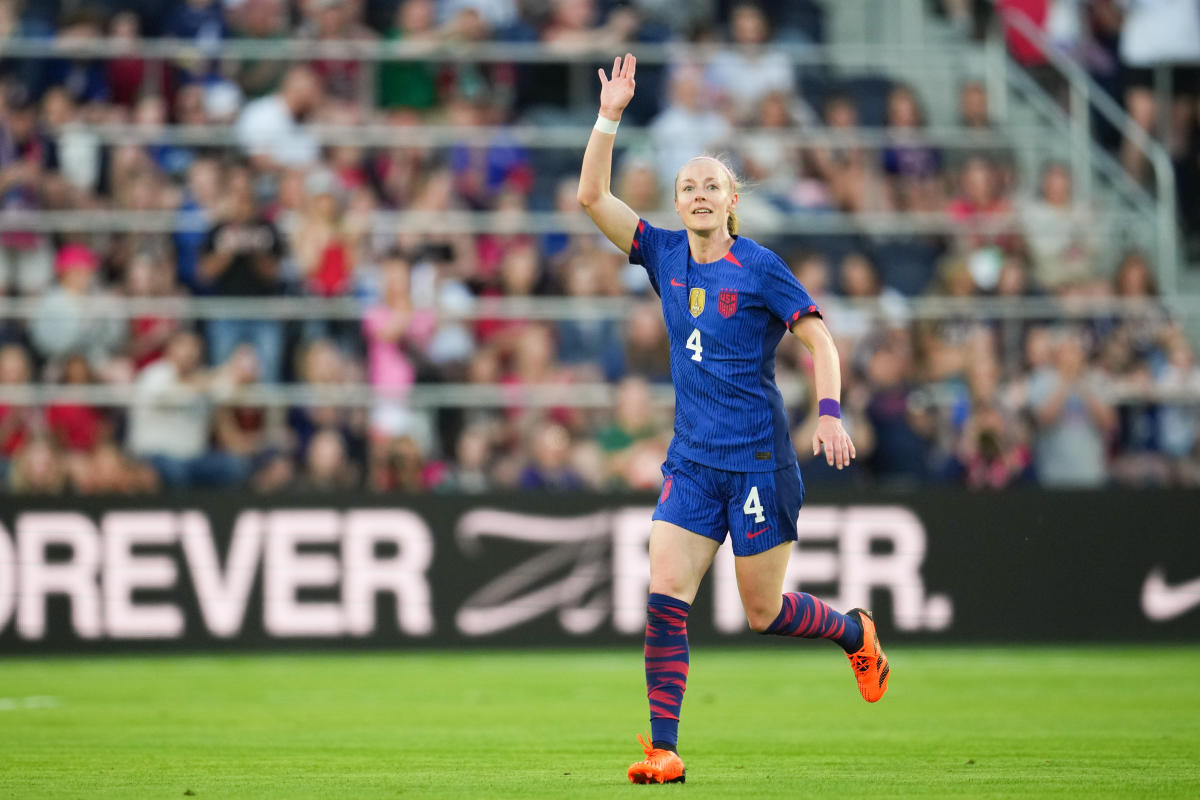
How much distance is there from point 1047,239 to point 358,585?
26.3ft

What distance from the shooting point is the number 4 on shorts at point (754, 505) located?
25.3ft

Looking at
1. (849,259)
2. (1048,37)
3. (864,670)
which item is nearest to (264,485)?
(849,259)

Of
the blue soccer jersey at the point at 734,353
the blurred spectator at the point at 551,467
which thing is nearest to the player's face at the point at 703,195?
the blue soccer jersey at the point at 734,353

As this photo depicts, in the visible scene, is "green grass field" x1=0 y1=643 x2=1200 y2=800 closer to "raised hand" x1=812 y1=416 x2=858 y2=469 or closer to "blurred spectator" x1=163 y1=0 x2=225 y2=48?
"raised hand" x1=812 y1=416 x2=858 y2=469

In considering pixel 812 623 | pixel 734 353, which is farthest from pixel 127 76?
pixel 812 623

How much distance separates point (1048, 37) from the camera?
21109 millimetres

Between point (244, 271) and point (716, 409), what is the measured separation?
9867mm

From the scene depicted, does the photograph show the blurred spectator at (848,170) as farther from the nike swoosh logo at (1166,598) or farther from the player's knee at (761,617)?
the player's knee at (761,617)

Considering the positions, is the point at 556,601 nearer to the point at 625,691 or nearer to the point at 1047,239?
the point at 625,691

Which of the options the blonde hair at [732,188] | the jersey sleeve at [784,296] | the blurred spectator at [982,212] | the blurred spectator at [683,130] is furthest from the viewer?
the blurred spectator at [683,130]

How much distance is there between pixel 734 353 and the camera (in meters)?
7.80

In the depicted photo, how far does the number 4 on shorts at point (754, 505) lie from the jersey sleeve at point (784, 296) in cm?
69

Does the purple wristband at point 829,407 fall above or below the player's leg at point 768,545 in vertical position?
above

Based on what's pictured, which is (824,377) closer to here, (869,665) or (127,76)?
(869,665)
